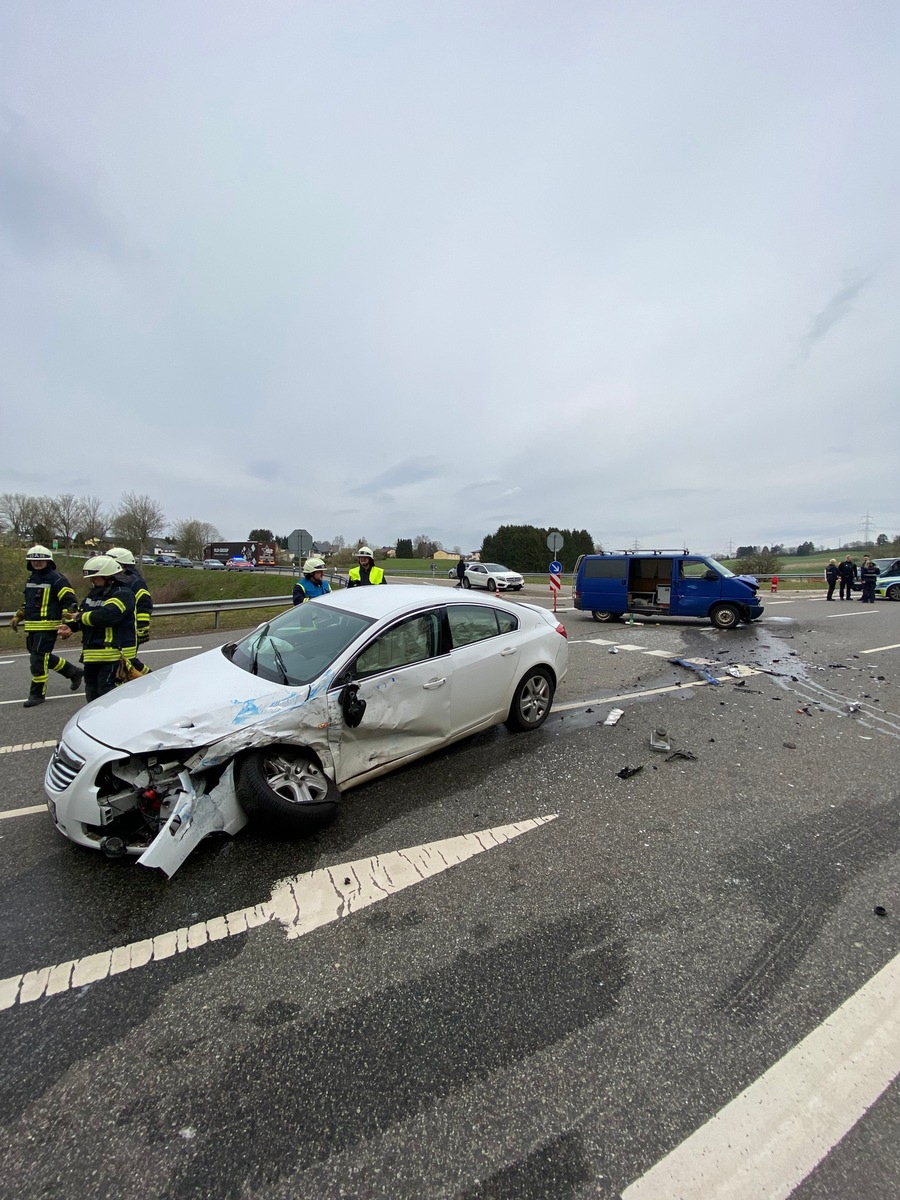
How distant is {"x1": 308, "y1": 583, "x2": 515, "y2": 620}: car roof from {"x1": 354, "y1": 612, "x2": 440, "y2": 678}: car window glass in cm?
13

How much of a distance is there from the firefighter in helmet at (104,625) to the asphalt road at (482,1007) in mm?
1522

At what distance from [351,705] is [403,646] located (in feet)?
2.27

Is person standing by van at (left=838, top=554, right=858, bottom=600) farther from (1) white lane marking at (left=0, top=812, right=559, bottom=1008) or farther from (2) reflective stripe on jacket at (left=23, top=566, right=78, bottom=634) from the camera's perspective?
(2) reflective stripe on jacket at (left=23, top=566, right=78, bottom=634)

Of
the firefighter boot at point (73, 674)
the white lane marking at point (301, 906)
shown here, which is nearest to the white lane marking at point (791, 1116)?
the white lane marking at point (301, 906)

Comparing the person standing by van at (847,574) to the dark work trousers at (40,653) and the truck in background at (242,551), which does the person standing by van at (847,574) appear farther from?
the truck in background at (242,551)

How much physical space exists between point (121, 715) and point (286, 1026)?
6.33 ft

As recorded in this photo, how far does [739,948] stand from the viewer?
7.34 feet

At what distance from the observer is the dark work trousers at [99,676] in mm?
5000

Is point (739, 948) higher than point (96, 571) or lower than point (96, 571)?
lower

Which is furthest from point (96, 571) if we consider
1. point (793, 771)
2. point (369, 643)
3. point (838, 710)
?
point (838, 710)

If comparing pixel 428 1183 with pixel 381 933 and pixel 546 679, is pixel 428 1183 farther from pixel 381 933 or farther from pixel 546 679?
pixel 546 679

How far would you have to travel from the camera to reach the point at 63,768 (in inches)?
109

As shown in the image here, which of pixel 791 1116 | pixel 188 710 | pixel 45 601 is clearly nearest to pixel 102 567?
pixel 45 601

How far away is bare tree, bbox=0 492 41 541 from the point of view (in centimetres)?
5628
